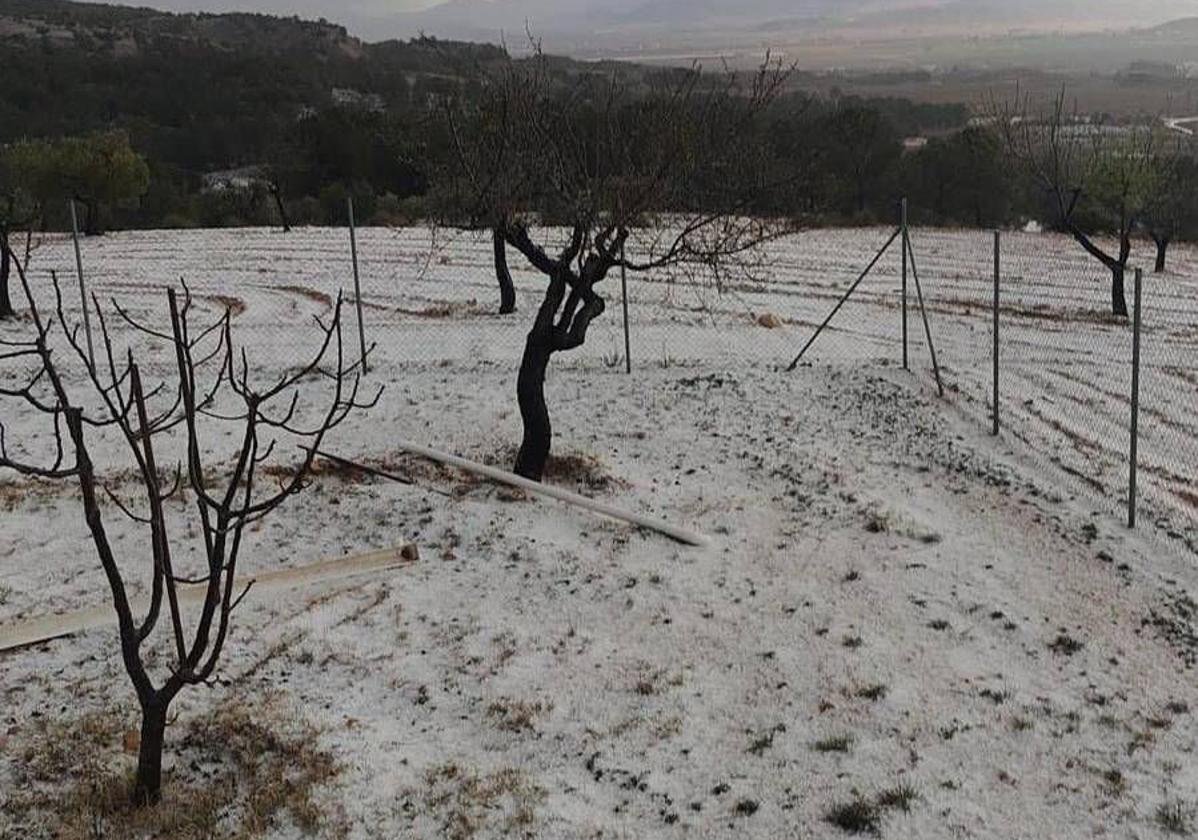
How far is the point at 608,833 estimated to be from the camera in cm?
491

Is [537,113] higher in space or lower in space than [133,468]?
higher

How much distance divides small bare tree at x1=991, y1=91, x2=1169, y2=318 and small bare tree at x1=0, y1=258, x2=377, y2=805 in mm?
13240

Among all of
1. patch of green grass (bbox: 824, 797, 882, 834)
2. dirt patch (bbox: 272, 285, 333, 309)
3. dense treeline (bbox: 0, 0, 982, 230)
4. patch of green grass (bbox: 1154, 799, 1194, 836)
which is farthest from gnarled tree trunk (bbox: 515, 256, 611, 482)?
dirt patch (bbox: 272, 285, 333, 309)

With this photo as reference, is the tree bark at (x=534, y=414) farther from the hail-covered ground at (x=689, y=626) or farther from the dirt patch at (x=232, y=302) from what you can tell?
the dirt patch at (x=232, y=302)

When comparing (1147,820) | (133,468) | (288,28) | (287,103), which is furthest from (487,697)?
(288,28)

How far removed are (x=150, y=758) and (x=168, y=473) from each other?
204 inches

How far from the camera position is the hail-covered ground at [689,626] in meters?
5.17

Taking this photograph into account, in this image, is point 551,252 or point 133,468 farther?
point 551,252

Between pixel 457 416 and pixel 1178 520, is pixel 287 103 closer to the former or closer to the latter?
pixel 457 416

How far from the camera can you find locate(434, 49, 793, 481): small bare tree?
923 cm

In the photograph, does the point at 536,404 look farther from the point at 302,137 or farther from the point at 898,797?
the point at 302,137

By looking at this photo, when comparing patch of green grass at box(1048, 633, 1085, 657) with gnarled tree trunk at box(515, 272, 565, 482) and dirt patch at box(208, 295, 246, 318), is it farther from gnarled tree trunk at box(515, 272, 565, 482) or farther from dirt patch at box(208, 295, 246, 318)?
dirt patch at box(208, 295, 246, 318)

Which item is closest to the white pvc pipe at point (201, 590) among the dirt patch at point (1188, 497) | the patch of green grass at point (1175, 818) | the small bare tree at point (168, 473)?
the small bare tree at point (168, 473)

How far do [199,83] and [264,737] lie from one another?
61.0 meters
